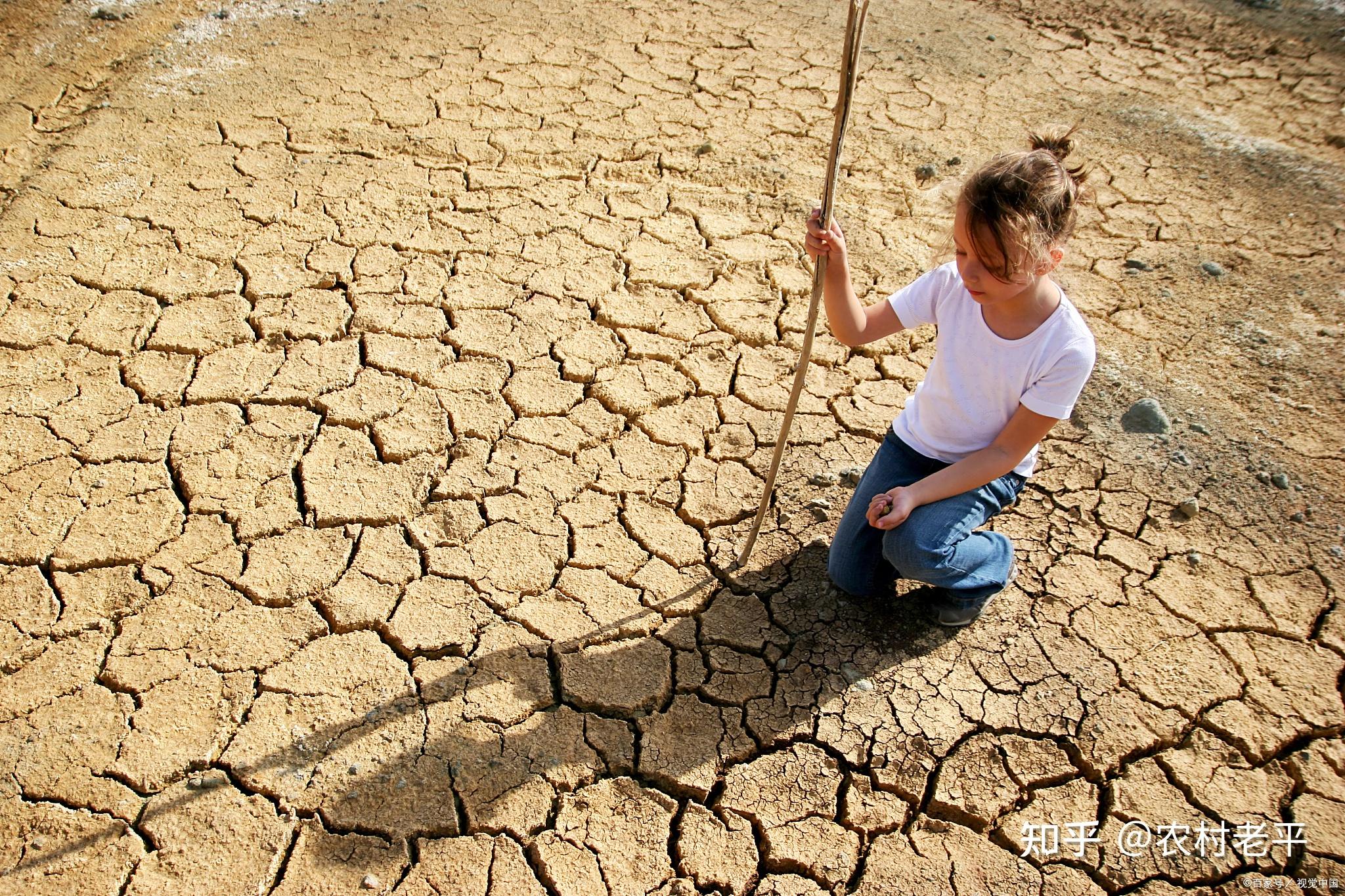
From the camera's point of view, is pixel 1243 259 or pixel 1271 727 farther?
pixel 1243 259

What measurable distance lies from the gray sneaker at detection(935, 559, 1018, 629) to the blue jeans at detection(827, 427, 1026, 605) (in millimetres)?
13

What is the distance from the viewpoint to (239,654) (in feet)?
7.44

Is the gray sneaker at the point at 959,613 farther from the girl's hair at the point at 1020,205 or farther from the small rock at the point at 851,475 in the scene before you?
the girl's hair at the point at 1020,205

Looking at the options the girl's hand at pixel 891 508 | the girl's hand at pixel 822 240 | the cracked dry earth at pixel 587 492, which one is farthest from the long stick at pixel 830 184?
the girl's hand at pixel 891 508

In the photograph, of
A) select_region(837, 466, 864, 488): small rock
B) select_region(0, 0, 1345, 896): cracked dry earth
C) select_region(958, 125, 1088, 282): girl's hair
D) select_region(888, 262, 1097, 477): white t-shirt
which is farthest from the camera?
select_region(837, 466, 864, 488): small rock

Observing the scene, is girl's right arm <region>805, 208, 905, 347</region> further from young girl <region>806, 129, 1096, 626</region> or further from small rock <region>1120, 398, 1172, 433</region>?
small rock <region>1120, 398, 1172, 433</region>

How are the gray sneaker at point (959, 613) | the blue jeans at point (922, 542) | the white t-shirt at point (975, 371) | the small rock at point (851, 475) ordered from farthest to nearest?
1. the small rock at point (851, 475)
2. the gray sneaker at point (959, 613)
3. the blue jeans at point (922, 542)
4. the white t-shirt at point (975, 371)

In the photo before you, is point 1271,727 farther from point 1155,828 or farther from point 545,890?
point 545,890

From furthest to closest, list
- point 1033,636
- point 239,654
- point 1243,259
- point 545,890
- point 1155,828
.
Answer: point 1243,259 → point 1033,636 → point 239,654 → point 1155,828 → point 545,890

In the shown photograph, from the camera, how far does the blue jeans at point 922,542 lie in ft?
7.49

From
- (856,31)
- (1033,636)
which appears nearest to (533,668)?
(1033,636)

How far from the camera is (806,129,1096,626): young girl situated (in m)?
1.95

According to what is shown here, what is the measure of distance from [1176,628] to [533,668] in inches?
66.1

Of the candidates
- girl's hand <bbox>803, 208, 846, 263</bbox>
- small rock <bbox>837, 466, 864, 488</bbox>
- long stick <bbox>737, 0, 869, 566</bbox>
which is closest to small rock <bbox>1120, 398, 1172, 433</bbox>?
small rock <bbox>837, 466, 864, 488</bbox>
